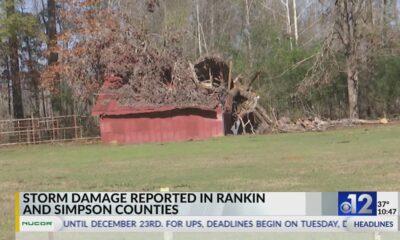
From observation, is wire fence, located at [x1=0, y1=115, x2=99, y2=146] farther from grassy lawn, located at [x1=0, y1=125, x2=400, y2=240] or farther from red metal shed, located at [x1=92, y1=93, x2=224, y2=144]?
grassy lawn, located at [x1=0, y1=125, x2=400, y2=240]

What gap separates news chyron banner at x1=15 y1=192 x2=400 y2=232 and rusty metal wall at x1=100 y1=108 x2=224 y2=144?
2786 cm

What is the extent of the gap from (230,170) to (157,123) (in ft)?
58.0

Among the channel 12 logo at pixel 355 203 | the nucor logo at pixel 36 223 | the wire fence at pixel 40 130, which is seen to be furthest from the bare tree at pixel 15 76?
the channel 12 logo at pixel 355 203

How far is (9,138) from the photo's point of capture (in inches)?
1474

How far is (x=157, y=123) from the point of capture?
33094mm

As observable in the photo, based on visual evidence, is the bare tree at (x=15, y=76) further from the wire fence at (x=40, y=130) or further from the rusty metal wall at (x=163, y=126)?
the rusty metal wall at (x=163, y=126)

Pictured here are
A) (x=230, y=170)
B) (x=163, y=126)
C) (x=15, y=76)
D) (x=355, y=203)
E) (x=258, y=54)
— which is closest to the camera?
(x=355, y=203)

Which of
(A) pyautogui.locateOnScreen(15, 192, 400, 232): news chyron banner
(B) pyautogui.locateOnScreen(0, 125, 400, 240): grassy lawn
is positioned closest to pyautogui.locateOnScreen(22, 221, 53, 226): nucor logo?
(A) pyautogui.locateOnScreen(15, 192, 400, 232): news chyron banner

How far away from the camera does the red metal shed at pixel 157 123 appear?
32.5 meters

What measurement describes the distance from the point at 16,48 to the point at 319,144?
28.1m

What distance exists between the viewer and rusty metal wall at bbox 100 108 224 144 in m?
32.5

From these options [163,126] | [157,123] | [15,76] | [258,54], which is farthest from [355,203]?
[15,76]

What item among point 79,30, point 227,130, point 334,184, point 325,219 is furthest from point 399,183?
point 79,30

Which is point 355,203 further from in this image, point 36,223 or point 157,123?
point 157,123
